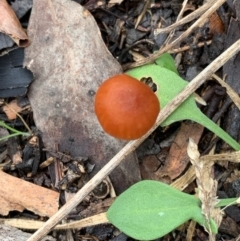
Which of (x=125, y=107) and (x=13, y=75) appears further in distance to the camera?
(x=13, y=75)

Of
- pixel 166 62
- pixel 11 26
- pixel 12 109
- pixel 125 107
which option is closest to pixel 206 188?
pixel 125 107

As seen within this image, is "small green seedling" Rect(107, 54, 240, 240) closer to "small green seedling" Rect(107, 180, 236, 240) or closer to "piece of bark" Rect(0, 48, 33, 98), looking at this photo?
"small green seedling" Rect(107, 180, 236, 240)

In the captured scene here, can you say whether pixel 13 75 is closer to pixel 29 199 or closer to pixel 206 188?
pixel 29 199

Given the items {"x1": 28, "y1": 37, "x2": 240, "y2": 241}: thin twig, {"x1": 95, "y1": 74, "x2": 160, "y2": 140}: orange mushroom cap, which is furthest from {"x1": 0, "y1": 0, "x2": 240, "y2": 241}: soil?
{"x1": 95, "y1": 74, "x2": 160, "y2": 140}: orange mushroom cap

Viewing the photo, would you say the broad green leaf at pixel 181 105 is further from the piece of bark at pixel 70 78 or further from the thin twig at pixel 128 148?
the piece of bark at pixel 70 78

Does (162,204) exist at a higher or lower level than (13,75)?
lower

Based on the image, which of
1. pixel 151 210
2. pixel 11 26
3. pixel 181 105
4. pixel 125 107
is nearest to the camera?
pixel 125 107

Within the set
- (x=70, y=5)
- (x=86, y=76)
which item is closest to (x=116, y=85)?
(x=86, y=76)
